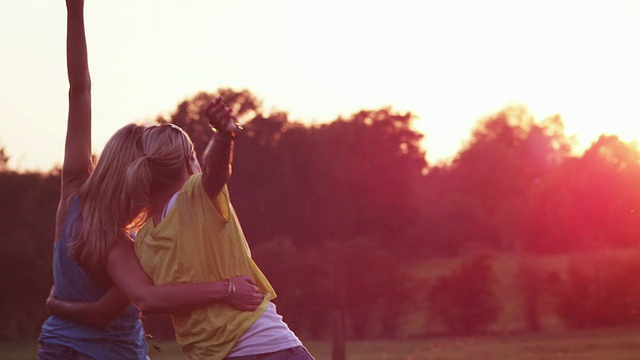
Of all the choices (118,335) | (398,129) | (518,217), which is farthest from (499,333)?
(118,335)

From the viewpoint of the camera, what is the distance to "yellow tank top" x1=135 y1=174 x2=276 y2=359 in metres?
3.54

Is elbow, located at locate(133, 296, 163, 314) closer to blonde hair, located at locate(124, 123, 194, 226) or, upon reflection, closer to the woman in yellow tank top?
the woman in yellow tank top

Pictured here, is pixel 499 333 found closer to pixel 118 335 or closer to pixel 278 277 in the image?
pixel 278 277

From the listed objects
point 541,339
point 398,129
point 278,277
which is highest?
point 398,129

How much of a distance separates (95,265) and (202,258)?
484 mm

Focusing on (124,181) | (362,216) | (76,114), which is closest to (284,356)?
(124,181)

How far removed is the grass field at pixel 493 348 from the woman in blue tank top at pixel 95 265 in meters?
15.7

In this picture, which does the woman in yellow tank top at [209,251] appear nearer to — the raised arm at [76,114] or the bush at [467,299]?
the raised arm at [76,114]

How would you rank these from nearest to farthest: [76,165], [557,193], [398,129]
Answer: [76,165] → [557,193] → [398,129]

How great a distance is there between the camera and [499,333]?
24.6 metres

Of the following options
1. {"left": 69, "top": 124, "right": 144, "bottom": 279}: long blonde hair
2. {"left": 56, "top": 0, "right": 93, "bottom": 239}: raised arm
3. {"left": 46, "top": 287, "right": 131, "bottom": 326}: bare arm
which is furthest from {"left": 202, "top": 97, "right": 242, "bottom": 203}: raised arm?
{"left": 56, "top": 0, "right": 93, "bottom": 239}: raised arm

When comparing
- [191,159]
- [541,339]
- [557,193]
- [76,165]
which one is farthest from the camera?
[557,193]

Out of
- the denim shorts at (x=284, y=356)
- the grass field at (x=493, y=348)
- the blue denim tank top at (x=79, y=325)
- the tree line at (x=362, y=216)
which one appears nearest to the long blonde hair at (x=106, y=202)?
the blue denim tank top at (x=79, y=325)

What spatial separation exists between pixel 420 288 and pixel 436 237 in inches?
188
